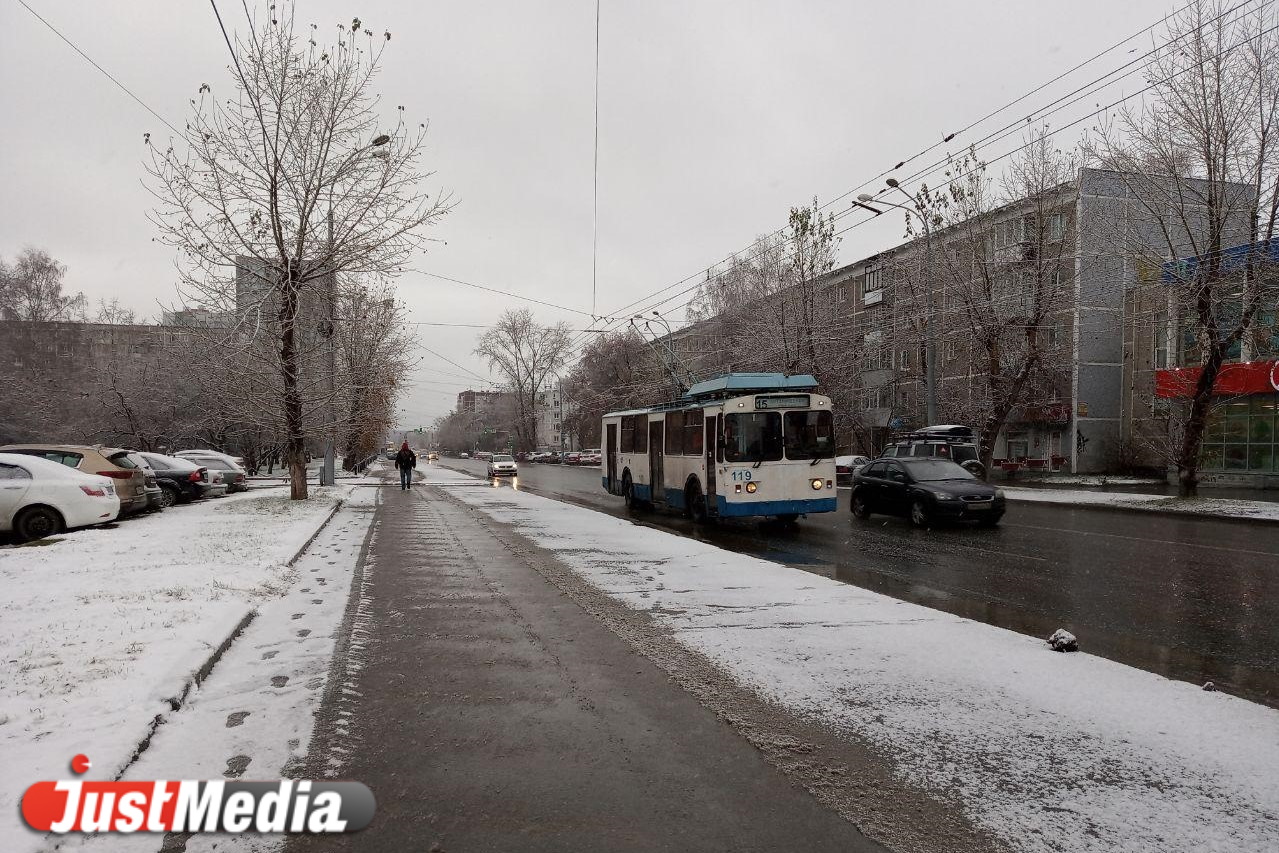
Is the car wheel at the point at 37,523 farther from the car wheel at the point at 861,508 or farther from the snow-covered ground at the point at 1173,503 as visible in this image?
the snow-covered ground at the point at 1173,503

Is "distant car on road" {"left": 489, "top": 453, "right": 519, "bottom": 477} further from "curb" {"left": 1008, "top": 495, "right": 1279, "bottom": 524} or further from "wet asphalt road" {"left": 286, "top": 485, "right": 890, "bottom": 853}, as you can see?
"wet asphalt road" {"left": 286, "top": 485, "right": 890, "bottom": 853}

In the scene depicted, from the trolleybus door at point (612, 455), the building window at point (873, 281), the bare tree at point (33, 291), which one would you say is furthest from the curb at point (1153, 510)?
the bare tree at point (33, 291)

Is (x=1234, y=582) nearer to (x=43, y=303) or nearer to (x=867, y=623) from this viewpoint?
(x=867, y=623)

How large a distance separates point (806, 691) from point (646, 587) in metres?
3.87

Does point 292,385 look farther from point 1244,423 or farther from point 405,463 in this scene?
point 1244,423

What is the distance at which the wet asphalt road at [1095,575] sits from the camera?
6.38m

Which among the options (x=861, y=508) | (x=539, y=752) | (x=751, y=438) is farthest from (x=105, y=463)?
(x=861, y=508)

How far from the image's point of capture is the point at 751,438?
15.5 meters

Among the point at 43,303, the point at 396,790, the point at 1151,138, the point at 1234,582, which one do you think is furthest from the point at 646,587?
the point at 43,303

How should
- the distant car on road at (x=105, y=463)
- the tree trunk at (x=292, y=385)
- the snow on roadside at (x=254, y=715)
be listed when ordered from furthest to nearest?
the tree trunk at (x=292, y=385) → the distant car on road at (x=105, y=463) → the snow on roadside at (x=254, y=715)

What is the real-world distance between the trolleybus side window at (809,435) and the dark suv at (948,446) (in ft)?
38.2

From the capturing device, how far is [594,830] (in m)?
3.23

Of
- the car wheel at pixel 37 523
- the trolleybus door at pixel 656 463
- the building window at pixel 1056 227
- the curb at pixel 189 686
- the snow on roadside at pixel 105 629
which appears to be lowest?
the curb at pixel 189 686

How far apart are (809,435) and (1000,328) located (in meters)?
16.3
